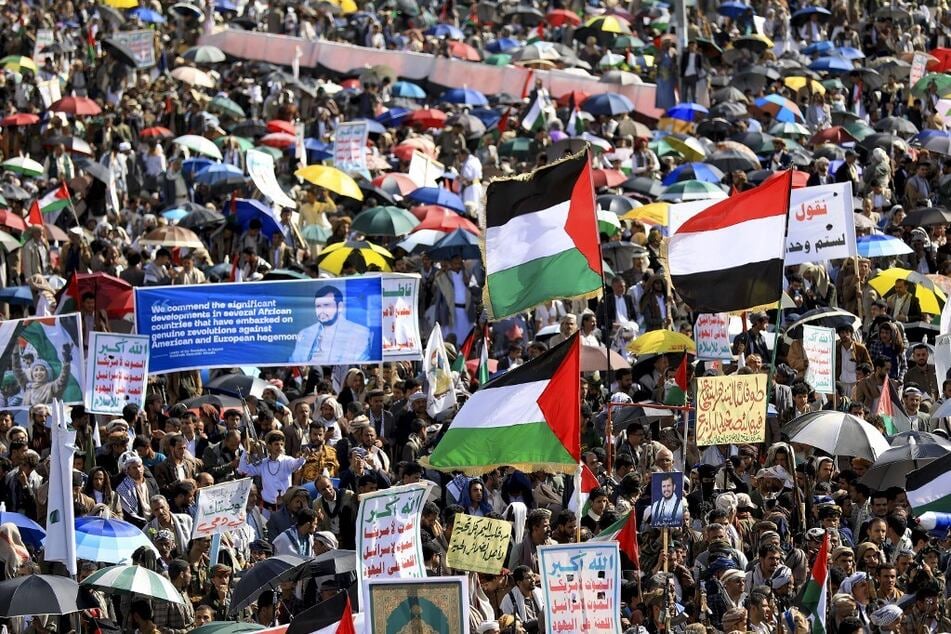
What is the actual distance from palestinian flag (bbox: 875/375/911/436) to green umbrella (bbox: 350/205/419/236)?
7.27 m

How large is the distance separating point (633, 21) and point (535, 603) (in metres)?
25.1

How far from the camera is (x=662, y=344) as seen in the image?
2086 centimetres

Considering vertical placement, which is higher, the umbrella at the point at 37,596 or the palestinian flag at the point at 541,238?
the palestinian flag at the point at 541,238

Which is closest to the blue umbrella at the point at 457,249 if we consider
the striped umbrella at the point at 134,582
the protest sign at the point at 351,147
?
the protest sign at the point at 351,147

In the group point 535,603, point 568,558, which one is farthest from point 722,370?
point 568,558

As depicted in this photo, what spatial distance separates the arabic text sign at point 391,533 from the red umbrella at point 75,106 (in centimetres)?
1835

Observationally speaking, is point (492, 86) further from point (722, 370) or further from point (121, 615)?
point (121, 615)

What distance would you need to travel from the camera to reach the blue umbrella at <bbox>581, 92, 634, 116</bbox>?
108 feet

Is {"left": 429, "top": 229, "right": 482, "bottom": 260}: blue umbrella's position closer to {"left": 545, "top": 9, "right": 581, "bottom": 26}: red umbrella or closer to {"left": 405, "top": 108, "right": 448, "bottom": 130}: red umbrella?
{"left": 405, "top": 108, "right": 448, "bottom": 130}: red umbrella

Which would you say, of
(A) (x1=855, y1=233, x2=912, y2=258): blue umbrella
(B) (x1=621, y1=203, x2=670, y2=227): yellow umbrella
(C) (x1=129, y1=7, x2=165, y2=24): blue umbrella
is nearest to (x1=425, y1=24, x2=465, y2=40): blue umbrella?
(C) (x1=129, y1=7, x2=165, y2=24): blue umbrella

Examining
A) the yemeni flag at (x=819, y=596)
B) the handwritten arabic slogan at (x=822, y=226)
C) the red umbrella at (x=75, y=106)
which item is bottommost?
the yemeni flag at (x=819, y=596)

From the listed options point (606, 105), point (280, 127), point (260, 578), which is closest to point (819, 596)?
point (260, 578)

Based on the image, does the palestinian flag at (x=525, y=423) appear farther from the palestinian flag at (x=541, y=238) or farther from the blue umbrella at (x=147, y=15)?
the blue umbrella at (x=147, y=15)

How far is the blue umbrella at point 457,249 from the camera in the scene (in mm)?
24547
